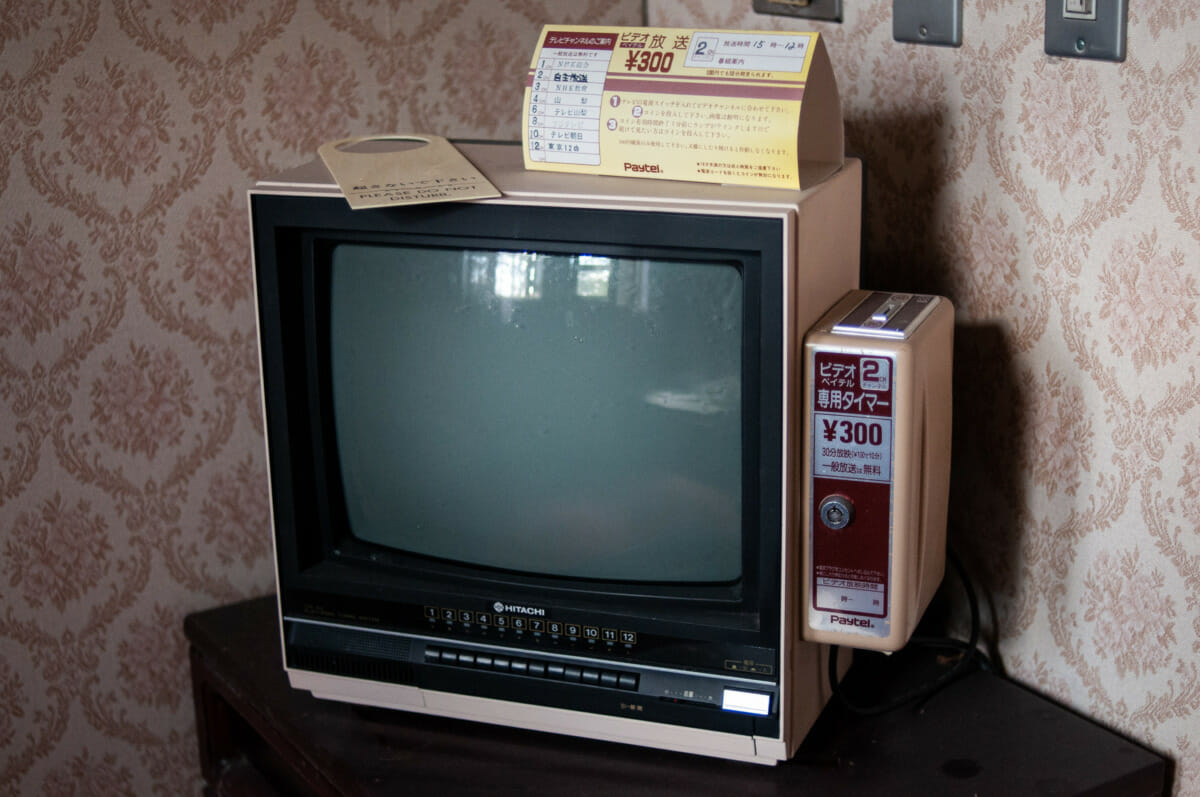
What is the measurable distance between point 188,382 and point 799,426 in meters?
0.80

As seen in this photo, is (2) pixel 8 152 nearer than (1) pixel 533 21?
Yes

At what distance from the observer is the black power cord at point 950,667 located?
1210mm

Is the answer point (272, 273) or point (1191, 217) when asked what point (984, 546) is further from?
point (272, 273)

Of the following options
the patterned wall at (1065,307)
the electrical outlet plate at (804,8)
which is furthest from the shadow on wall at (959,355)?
the electrical outlet plate at (804,8)

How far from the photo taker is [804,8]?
1371mm

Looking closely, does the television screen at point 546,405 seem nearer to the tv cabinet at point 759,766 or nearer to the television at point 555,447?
the television at point 555,447

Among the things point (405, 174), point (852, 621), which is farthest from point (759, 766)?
point (405, 174)

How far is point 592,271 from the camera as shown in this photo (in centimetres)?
106

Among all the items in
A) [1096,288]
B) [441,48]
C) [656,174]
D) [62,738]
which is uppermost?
[441,48]

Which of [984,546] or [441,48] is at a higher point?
[441,48]

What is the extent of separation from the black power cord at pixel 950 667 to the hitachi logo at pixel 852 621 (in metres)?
0.14

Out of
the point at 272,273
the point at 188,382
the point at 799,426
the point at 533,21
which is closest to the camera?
the point at 799,426

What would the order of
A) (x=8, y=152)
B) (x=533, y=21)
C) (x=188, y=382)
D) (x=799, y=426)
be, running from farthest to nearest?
1. (x=533, y=21)
2. (x=188, y=382)
3. (x=8, y=152)
4. (x=799, y=426)

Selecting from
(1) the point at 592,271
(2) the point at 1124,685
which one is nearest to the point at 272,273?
(1) the point at 592,271
